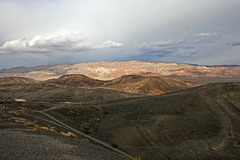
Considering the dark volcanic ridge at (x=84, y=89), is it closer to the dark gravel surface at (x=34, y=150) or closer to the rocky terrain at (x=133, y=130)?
the rocky terrain at (x=133, y=130)

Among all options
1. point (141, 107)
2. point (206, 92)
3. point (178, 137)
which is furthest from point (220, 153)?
point (206, 92)

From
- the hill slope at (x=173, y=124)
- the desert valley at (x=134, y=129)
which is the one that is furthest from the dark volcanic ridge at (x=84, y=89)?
the desert valley at (x=134, y=129)

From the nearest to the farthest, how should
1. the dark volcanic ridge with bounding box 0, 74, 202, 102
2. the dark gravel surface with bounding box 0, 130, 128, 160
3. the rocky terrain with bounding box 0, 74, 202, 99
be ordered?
the dark gravel surface with bounding box 0, 130, 128, 160
the rocky terrain with bounding box 0, 74, 202, 99
the dark volcanic ridge with bounding box 0, 74, 202, 102

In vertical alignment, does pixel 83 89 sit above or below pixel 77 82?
above

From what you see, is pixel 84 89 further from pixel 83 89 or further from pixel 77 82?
pixel 77 82

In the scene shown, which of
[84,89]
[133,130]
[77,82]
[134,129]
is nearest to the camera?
[133,130]

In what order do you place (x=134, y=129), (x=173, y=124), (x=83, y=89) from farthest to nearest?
1. (x=83, y=89)
2. (x=173, y=124)
3. (x=134, y=129)

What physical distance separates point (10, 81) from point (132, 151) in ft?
503

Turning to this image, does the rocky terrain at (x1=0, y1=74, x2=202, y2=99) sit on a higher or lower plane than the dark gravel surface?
lower

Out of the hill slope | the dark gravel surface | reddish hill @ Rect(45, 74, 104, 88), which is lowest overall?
reddish hill @ Rect(45, 74, 104, 88)

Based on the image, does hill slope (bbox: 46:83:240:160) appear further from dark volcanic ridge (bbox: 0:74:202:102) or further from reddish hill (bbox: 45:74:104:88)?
reddish hill (bbox: 45:74:104:88)

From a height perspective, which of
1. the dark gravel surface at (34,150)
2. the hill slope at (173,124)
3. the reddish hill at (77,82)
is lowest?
the reddish hill at (77,82)

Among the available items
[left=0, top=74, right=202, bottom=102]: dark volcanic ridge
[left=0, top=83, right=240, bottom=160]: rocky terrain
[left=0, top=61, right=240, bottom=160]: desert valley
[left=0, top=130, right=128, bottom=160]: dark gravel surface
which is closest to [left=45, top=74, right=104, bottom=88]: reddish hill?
[left=0, top=74, right=202, bottom=102]: dark volcanic ridge

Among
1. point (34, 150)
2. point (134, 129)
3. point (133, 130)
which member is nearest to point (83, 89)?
point (134, 129)
